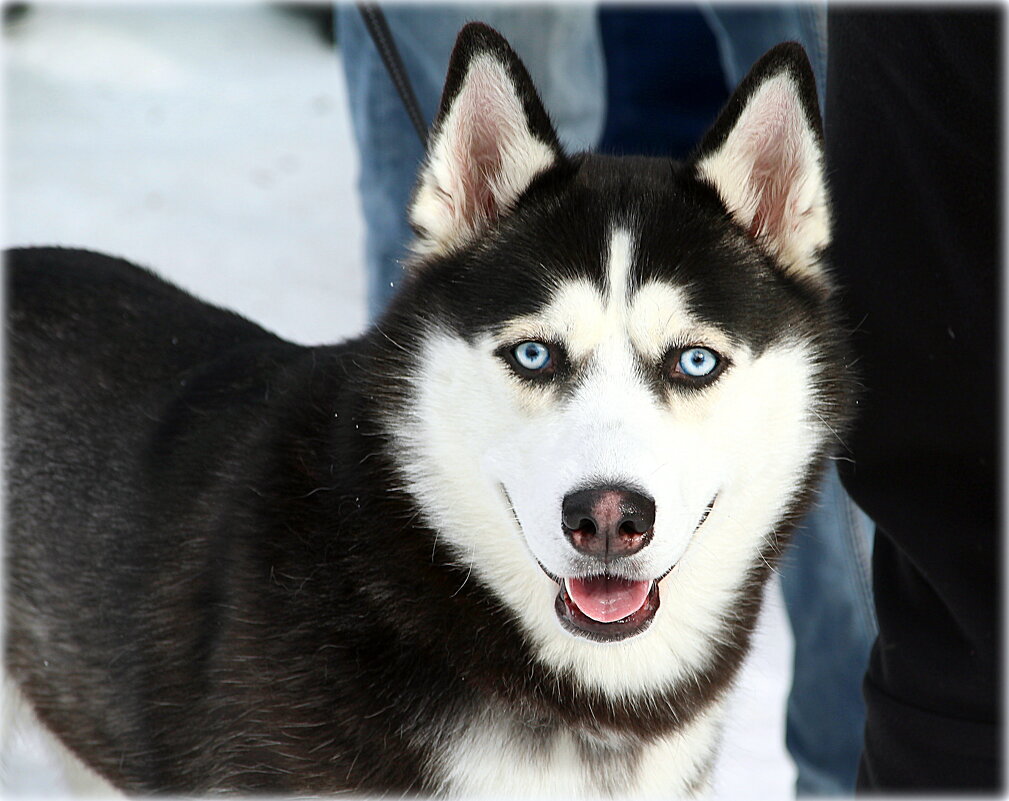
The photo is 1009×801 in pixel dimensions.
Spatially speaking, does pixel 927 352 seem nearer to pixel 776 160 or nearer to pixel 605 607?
pixel 776 160

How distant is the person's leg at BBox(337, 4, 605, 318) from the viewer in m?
3.05

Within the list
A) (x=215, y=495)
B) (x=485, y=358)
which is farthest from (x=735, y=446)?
(x=215, y=495)

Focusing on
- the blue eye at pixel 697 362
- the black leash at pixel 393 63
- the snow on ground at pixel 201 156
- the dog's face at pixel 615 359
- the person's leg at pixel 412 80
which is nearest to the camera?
the dog's face at pixel 615 359

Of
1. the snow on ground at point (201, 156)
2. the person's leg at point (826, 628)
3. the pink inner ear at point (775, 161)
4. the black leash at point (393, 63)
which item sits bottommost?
the person's leg at point (826, 628)

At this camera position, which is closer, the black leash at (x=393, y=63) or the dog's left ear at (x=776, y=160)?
the dog's left ear at (x=776, y=160)

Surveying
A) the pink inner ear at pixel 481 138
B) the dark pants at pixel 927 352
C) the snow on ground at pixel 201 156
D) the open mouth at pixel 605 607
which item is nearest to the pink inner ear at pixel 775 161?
the dark pants at pixel 927 352

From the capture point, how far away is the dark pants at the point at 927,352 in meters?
1.85

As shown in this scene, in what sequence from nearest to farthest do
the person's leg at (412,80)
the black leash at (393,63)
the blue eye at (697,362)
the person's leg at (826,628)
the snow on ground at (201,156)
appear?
the blue eye at (697,362) → the black leash at (393,63) → the person's leg at (826,628) → the person's leg at (412,80) → the snow on ground at (201,156)

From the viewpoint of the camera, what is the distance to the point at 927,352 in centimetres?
199

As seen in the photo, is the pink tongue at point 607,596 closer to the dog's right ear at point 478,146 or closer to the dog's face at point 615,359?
the dog's face at point 615,359

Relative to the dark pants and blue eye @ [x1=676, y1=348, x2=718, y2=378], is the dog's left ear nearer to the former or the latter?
the dark pants

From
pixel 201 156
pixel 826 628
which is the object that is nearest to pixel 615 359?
pixel 826 628

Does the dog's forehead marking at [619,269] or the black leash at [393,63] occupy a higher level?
the black leash at [393,63]

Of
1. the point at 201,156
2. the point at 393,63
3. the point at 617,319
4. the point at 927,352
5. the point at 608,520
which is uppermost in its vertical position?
the point at 201,156
